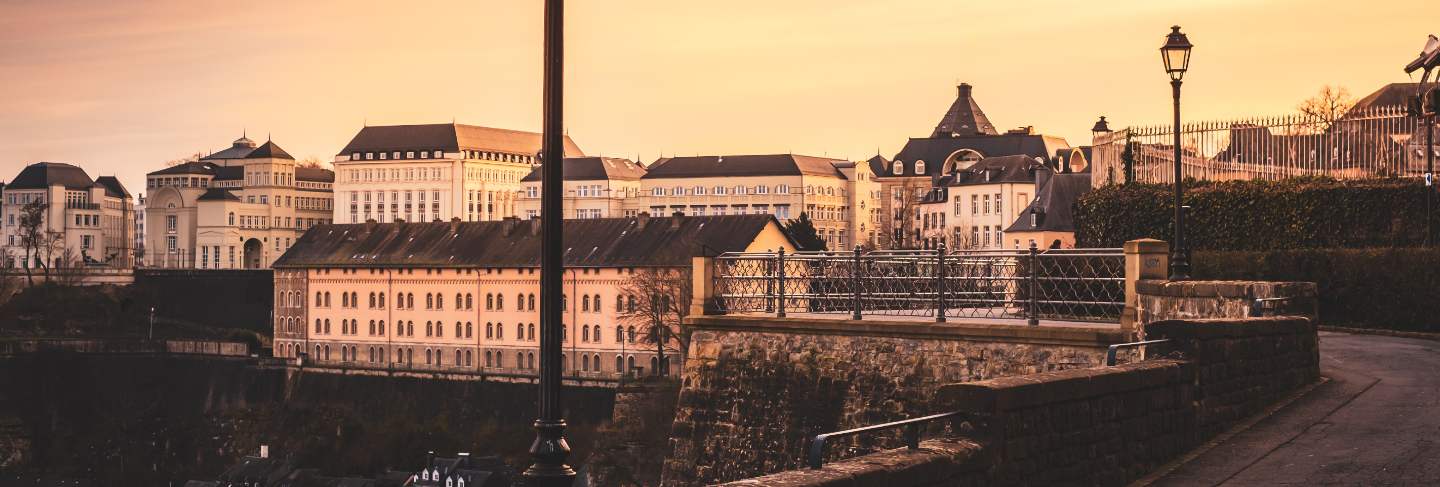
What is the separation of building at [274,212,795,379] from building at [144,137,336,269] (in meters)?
58.8

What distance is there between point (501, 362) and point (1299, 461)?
99242mm

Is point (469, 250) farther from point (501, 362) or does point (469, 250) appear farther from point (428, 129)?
point (428, 129)

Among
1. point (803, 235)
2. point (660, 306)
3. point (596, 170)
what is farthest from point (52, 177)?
point (660, 306)

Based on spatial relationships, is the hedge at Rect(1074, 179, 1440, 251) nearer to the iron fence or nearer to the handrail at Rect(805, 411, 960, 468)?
the iron fence

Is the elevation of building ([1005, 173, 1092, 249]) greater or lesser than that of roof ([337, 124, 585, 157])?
lesser

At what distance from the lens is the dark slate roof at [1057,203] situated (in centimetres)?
7925

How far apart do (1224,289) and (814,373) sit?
16.1 ft

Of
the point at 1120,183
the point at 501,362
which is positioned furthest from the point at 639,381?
the point at 1120,183

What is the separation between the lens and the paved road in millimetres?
12266

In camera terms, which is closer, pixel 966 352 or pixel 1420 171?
pixel 966 352

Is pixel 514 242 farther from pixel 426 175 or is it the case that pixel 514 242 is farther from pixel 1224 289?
pixel 1224 289

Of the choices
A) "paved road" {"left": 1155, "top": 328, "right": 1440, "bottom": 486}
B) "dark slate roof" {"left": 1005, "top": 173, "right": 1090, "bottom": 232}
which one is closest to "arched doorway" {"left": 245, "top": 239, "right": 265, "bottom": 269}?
"dark slate roof" {"left": 1005, "top": 173, "right": 1090, "bottom": 232}

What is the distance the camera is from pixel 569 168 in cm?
18200

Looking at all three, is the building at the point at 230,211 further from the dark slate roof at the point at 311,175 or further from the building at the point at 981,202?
the building at the point at 981,202
